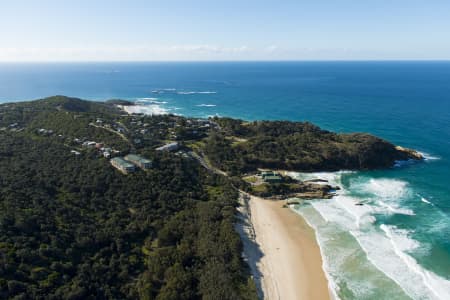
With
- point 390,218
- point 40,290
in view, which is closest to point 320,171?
point 390,218

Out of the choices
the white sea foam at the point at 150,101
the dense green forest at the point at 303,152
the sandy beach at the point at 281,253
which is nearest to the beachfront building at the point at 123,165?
the dense green forest at the point at 303,152

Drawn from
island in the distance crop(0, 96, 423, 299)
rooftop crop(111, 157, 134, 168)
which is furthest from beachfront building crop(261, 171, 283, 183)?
rooftop crop(111, 157, 134, 168)

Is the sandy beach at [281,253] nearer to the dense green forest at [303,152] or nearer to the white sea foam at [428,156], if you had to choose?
the dense green forest at [303,152]

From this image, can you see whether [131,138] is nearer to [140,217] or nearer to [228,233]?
[140,217]

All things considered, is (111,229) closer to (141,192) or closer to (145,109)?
(141,192)

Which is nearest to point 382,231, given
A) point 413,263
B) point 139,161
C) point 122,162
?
point 413,263

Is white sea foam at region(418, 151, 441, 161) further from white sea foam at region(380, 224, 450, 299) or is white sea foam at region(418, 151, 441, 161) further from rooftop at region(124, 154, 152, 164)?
rooftop at region(124, 154, 152, 164)
